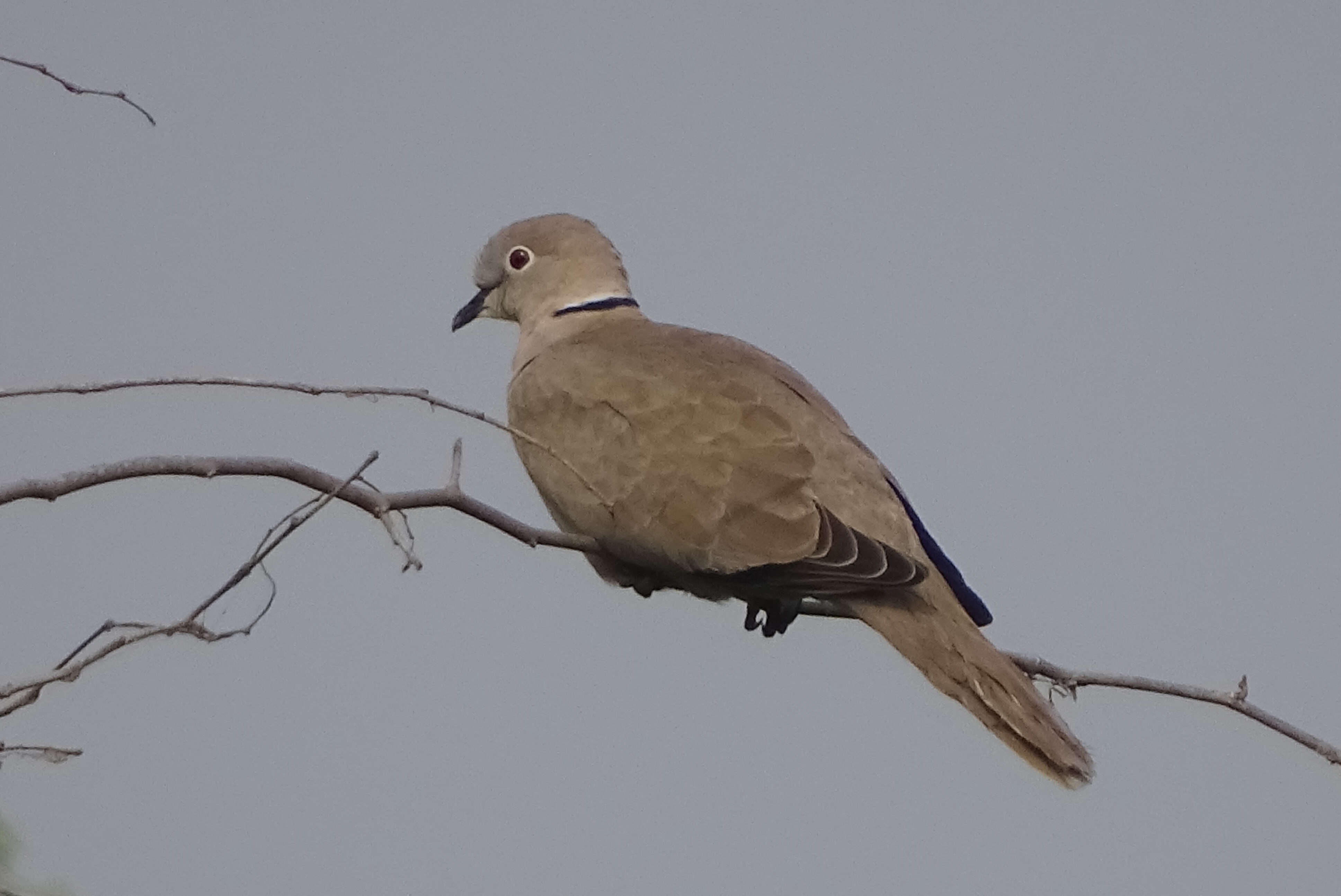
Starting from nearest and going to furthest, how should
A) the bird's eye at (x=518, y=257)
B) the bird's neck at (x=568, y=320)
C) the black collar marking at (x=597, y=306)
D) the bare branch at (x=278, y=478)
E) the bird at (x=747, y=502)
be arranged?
the bare branch at (x=278, y=478) < the bird at (x=747, y=502) < the bird's neck at (x=568, y=320) < the black collar marking at (x=597, y=306) < the bird's eye at (x=518, y=257)

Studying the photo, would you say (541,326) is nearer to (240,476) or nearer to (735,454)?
(735,454)

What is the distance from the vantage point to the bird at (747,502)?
13.6ft

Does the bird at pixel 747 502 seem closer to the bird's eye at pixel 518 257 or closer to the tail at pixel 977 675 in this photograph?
the tail at pixel 977 675

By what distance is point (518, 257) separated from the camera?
6.14 metres

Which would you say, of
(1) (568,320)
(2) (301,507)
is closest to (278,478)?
(2) (301,507)

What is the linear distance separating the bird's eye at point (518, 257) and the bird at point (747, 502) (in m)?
0.75

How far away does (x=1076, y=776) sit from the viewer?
3.89 metres

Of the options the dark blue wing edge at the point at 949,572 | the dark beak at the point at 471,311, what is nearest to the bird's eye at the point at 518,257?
the dark beak at the point at 471,311

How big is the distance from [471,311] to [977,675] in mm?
2761

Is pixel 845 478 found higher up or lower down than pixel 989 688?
higher up

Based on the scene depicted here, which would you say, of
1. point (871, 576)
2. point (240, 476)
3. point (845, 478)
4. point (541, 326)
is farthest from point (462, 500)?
point (541, 326)

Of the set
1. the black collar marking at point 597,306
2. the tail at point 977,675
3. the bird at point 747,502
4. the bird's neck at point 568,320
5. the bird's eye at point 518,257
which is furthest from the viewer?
the bird's eye at point 518,257

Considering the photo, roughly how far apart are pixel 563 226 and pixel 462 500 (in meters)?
3.09

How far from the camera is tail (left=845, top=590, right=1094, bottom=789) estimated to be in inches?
154
